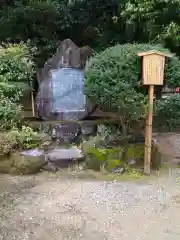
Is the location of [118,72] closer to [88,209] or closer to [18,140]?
[18,140]

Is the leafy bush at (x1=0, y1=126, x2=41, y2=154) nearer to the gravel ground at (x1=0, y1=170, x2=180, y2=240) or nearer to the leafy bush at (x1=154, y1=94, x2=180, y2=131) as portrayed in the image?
the gravel ground at (x1=0, y1=170, x2=180, y2=240)

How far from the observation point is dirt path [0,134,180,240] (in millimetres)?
3498

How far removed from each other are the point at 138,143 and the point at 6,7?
19.6 feet

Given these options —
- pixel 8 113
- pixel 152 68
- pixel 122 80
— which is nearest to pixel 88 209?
pixel 122 80

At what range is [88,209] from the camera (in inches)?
160

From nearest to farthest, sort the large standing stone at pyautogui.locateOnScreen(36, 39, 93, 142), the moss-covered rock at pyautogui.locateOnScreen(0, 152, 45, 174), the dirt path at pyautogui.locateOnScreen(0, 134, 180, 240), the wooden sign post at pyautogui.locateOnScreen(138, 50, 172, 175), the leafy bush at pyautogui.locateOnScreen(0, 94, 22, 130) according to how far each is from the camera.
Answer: the dirt path at pyautogui.locateOnScreen(0, 134, 180, 240) → the wooden sign post at pyautogui.locateOnScreen(138, 50, 172, 175) → the moss-covered rock at pyautogui.locateOnScreen(0, 152, 45, 174) → the leafy bush at pyautogui.locateOnScreen(0, 94, 22, 130) → the large standing stone at pyautogui.locateOnScreen(36, 39, 93, 142)

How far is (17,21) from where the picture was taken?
29.9ft

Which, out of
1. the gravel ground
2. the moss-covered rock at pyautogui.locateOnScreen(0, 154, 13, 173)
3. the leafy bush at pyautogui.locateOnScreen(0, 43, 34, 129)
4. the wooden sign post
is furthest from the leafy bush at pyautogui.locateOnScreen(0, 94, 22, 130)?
the wooden sign post

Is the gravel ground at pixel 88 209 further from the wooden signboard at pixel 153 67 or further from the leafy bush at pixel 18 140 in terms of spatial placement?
the wooden signboard at pixel 153 67

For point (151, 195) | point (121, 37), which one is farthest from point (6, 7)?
point (151, 195)

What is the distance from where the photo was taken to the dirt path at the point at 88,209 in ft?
11.5

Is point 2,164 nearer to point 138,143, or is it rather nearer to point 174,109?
point 138,143

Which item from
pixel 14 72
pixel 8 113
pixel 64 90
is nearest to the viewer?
pixel 8 113

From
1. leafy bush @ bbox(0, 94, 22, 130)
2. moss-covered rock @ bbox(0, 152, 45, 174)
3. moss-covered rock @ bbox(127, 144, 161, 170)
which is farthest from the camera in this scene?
leafy bush @ bbox(0, 94, 22, 130)
